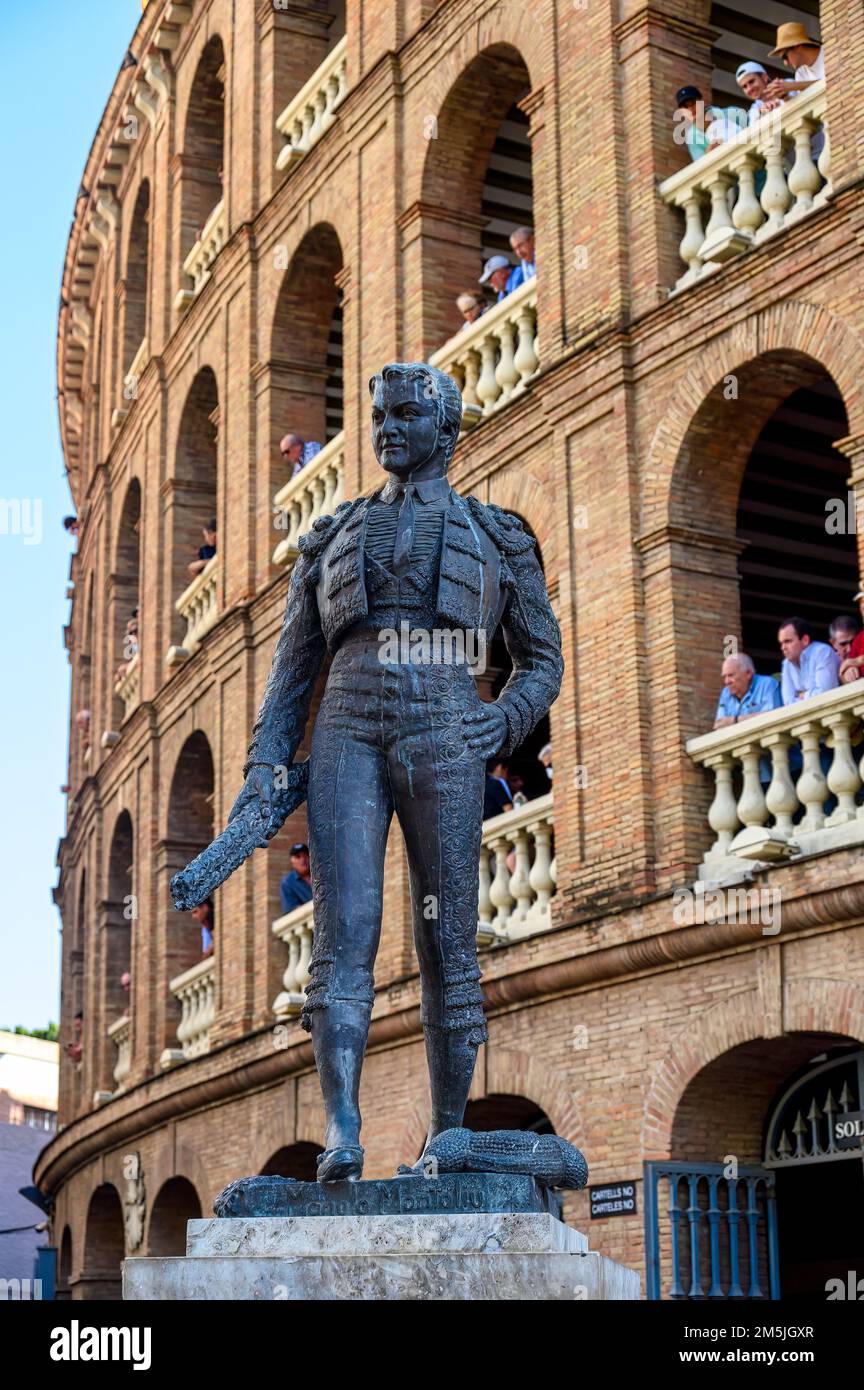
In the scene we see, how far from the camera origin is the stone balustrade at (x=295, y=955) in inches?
732

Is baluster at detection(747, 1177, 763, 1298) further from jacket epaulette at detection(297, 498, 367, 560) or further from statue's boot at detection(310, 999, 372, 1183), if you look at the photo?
jacket epaulette at detection(297, 498, 367, 560)

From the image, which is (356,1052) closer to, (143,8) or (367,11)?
(367,11)

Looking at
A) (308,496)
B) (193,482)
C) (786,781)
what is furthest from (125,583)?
(786,781)

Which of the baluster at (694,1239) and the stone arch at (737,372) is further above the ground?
the stone arch at (737,372)

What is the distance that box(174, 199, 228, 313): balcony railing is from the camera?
968 inches

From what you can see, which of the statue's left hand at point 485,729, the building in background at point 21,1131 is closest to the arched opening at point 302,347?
the statue's left hand at point 485,729

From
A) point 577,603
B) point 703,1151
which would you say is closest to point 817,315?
point 577,603

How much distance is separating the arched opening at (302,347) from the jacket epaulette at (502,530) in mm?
15397

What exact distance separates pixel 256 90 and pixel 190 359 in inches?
138

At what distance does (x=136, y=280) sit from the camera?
31328 millimetres

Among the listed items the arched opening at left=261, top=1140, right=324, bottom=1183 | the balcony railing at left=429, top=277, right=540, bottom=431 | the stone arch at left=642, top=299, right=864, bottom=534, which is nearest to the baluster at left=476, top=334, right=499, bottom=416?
the balcony railing at left=429, top=277, right=540, bottom=431

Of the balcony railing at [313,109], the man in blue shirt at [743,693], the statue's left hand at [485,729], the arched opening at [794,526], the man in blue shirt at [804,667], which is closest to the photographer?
the statue's left hand at [485,729]

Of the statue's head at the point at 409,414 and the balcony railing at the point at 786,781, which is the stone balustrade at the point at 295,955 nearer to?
the balcony railing at the point at 786,781

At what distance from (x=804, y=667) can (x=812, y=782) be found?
2.50 feet
